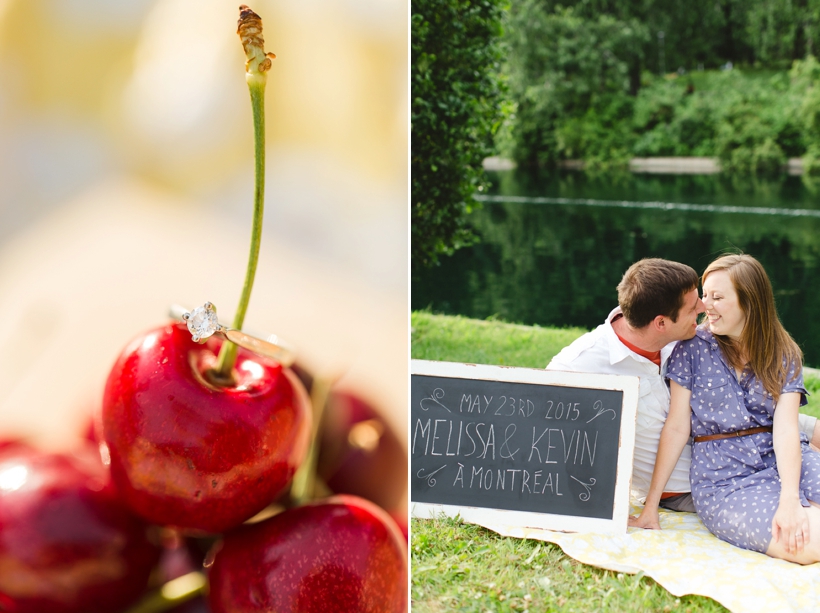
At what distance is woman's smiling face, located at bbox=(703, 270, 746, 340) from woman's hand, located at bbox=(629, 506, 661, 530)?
0.45 meters

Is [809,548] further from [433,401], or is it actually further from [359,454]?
[359,454]

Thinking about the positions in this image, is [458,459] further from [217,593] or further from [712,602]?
[217,593]

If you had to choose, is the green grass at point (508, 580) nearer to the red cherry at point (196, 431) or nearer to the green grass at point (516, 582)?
the green grass at point (516, 582)

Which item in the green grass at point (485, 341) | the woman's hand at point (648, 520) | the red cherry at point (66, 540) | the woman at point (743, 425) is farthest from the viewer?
the green grass at point (485, 341)

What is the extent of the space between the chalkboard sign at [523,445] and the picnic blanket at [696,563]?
0.06m

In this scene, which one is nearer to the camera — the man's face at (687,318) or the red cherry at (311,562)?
the red cherry at (311,562)

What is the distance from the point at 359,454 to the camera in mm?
721

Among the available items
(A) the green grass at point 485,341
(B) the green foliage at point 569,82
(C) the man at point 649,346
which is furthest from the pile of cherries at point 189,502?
(B) the green foliage at point 569,82

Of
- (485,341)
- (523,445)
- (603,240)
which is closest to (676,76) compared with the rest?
(603,240)

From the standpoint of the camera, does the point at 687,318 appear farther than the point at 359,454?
Yes

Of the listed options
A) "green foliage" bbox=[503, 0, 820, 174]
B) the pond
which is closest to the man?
the pond

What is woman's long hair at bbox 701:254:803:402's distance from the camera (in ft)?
5.19

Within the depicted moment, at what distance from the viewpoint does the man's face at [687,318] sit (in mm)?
1645

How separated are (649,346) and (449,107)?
117 centimetres
